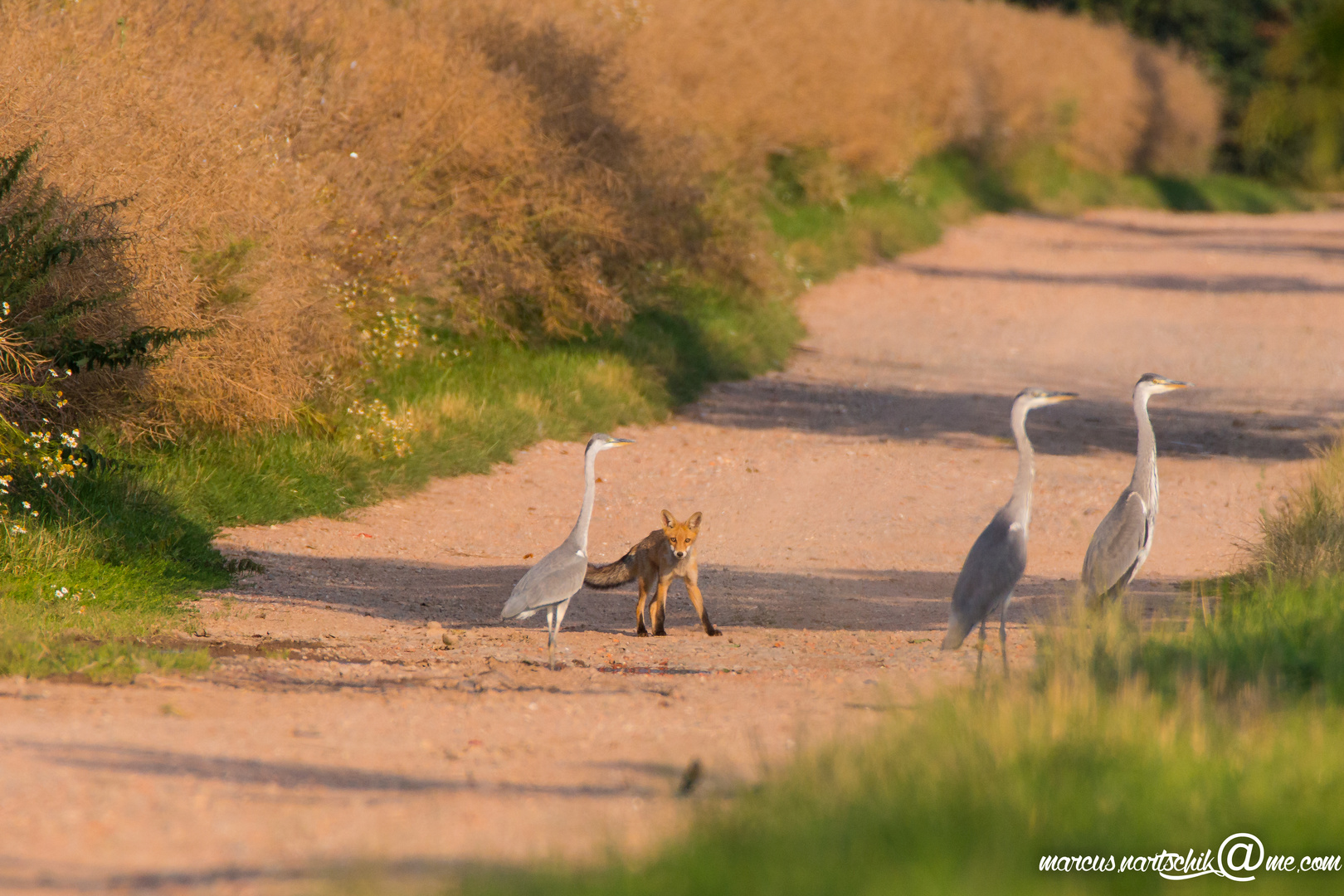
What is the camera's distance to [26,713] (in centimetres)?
571

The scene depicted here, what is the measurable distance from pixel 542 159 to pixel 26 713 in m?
10.6

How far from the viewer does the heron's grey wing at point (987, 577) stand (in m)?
6.96

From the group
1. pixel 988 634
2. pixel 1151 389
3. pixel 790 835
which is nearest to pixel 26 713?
pixel 790 835

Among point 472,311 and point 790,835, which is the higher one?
point 472,311

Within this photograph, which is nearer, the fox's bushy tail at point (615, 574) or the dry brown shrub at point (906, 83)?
the fox's bushy tail at point (615, 574)

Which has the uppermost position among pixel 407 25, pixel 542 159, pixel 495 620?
pixel 407 25

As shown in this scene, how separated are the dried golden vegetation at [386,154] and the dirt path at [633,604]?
5.56ft

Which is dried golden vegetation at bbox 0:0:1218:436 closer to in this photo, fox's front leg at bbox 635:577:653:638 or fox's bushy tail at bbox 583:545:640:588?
fox's bushy tail at bbox 583:545:640:588

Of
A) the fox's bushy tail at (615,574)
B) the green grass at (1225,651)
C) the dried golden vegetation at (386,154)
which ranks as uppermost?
the dried golden vegetation at (386,154)

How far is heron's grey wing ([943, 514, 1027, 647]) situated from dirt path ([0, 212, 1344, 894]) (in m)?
0.35

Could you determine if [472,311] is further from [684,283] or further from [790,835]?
[790,835]

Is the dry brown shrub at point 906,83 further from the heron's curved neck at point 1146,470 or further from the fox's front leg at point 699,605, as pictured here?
the heron's curved neck at point 1146,470

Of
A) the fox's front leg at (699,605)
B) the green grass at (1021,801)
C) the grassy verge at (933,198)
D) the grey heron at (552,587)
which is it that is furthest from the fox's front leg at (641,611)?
the grassy verge at (933,198)

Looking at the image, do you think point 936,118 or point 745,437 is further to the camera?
point 936,118
